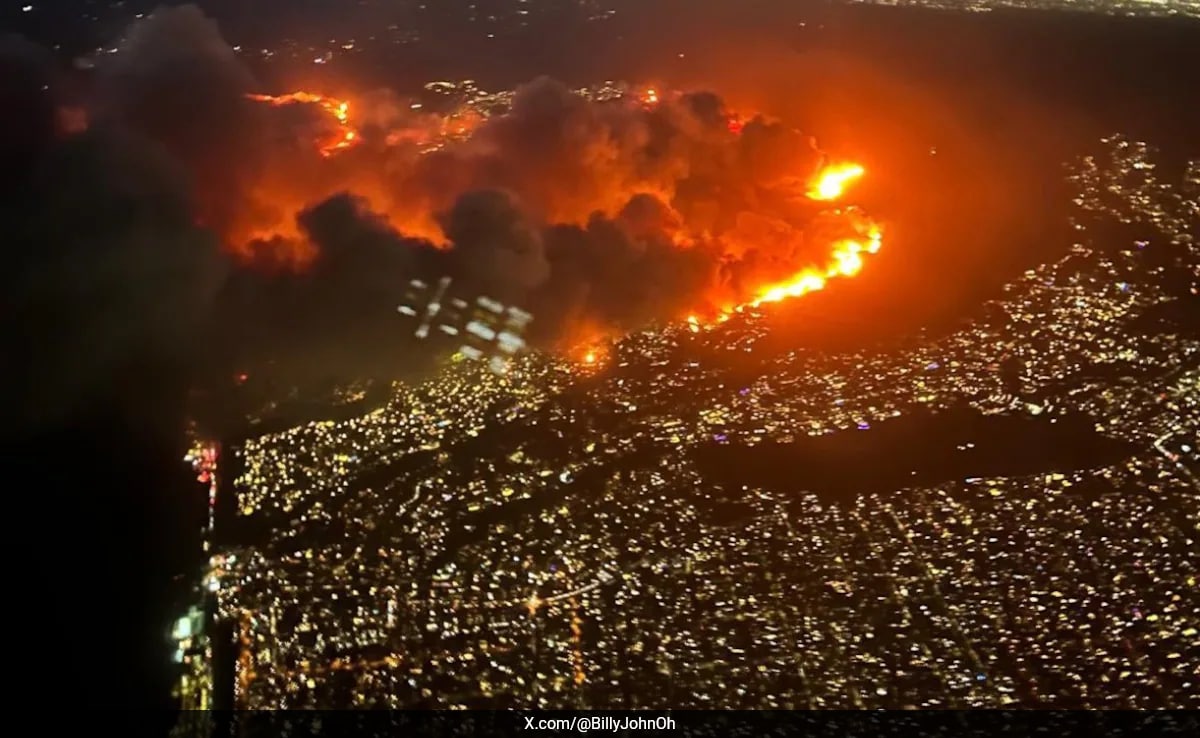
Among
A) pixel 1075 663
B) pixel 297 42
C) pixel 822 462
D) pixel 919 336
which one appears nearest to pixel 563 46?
pixel 297 42

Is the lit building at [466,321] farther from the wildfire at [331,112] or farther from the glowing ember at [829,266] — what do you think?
the wildfire at [331,112]

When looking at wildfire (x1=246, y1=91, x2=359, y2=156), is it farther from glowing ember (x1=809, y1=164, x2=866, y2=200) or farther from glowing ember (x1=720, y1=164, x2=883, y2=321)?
glowing ember (x1=809, y1=164, x2=866, y2=200)

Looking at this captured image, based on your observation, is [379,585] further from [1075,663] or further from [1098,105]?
[1098,105]

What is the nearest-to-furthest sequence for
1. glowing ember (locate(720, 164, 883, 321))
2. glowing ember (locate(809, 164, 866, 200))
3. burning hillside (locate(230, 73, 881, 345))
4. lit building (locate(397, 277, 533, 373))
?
lit building (locate(397, 277, 533, 373)) → burning hillside (locate(230, 73, 881, 345)) → glowing ember (locate(720, 164, 883, 321)) → glowing ember (locate(809, 164, 866, 200))

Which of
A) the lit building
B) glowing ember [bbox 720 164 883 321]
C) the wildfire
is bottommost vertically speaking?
the lit building

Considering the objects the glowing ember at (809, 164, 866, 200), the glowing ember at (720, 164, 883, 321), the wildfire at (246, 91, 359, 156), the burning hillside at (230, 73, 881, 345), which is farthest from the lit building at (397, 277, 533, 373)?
the glowing ember at (809, 164, 866, 200)

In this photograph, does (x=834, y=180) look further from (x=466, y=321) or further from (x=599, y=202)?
(x=466, y=321)
